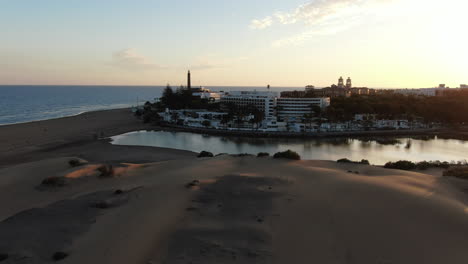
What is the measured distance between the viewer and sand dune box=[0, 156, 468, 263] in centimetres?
909

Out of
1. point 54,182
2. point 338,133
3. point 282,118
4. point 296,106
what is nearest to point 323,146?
point 338,133

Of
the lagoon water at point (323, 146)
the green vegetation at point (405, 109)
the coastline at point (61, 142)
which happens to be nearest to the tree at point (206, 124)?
the lagoon water at point (323, 146)

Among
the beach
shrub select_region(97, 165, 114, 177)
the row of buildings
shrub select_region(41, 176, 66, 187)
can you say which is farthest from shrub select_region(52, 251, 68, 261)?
the row of buildings

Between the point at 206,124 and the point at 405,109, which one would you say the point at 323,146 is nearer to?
the point at 206,124

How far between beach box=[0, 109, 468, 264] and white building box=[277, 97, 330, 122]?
133ft

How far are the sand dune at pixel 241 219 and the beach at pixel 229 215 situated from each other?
0.05 m

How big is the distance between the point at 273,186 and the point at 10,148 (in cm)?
3063

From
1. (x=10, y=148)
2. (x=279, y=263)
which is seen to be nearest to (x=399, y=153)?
(x=279, y=263)

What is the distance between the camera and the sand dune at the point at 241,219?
9.09 m

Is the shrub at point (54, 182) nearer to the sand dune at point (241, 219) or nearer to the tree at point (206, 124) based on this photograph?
the sand dune at point (241, 219)

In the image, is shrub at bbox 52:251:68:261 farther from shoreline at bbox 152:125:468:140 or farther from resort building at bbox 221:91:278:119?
resort building at bbox 221:91:278:119

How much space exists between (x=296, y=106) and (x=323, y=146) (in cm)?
2497

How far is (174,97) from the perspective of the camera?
2768 inches

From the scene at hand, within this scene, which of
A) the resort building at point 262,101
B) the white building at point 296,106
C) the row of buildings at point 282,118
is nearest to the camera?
the row of buildings at point 282,118
